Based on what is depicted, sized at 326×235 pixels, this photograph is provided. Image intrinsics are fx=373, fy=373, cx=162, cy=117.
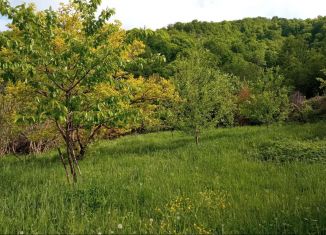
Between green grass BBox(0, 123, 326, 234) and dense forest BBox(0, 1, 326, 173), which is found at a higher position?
dense forest BBox(0, 1, 326, 173)

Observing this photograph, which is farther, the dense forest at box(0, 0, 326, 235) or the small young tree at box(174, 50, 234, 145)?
the small young tree at box(174, 50, 234, 145)

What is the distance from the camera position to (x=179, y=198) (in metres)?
7.14

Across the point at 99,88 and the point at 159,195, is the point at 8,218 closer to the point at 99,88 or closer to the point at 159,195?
the point at 159,195

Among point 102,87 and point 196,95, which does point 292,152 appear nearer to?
point 196,95

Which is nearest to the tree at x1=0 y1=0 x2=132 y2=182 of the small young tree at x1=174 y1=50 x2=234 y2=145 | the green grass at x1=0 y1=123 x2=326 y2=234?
the green grass at x1=0 y1=123 x2=326 y2=234

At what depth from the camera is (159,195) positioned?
733cm

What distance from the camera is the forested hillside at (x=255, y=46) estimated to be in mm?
33550

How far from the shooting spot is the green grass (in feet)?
18.0

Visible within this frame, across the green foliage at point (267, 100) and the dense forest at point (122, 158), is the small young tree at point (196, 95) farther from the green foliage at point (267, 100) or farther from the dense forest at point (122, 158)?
the green foliage at point (267, 100)

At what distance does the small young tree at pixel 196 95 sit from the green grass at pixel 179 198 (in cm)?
437

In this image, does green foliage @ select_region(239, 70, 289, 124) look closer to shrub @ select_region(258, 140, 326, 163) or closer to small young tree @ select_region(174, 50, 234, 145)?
small young tree @ select_region(174, 50, 234, 145)

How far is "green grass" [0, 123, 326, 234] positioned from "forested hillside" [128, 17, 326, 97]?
22.0 metres

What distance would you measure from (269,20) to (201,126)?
253 ft

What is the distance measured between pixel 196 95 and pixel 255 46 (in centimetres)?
5554
